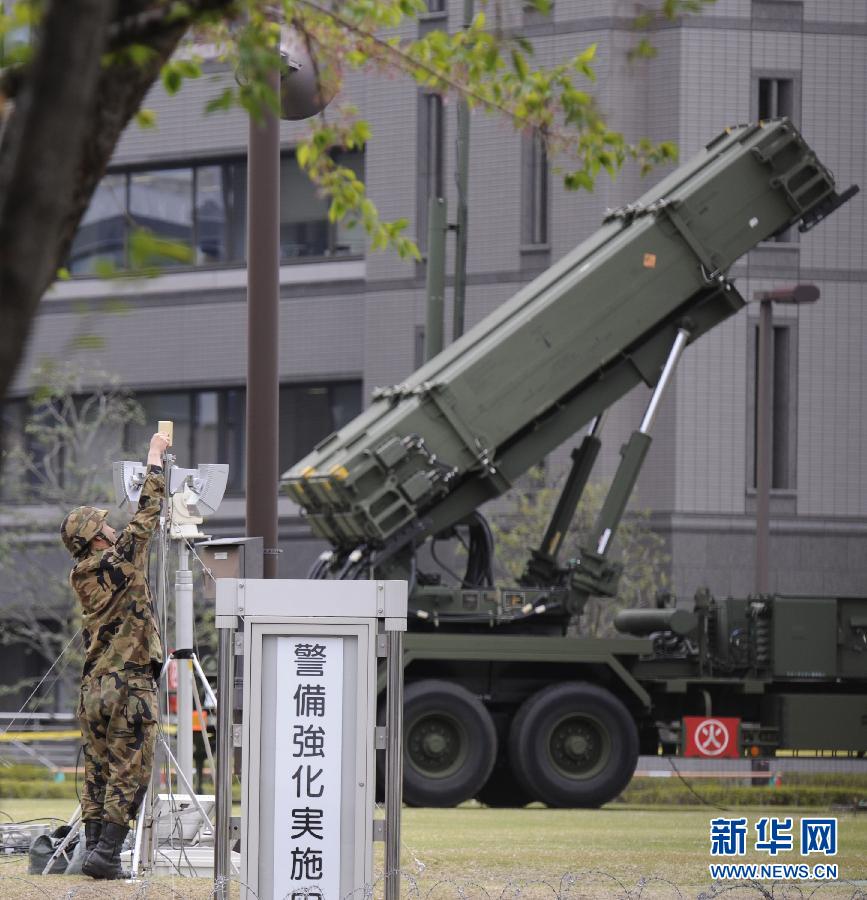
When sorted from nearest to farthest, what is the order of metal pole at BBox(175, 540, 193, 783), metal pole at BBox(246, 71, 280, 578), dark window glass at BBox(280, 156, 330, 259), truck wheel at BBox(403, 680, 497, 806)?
metal pole at BBox(175, 540, 193, 783) → metal pole at BBox(246, 71, 280, 578) → truck wheel at BBox(403, 680, 497, 806) → dark window glass at BBox(280, 156, 330, 259)

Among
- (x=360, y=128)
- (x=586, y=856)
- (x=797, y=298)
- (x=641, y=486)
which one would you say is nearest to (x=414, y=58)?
(x=360, y=128)

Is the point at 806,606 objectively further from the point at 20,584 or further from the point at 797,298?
the point at 20,584

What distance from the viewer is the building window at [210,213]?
34312 mm

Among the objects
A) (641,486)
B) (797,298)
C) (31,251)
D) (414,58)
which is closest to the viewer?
(31,251)

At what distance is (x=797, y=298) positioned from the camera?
2389 cm

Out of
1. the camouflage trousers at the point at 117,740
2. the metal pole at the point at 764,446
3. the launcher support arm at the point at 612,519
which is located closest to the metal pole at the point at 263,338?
the camouflage trousers at the point at 117,740

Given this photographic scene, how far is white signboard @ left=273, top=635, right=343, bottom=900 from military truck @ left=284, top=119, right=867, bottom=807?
30.4ft

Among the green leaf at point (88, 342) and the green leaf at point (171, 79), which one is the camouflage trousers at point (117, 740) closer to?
the green leaf at point (171, 79)

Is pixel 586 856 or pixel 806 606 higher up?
pixel 806 606

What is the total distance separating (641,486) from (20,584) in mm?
11330

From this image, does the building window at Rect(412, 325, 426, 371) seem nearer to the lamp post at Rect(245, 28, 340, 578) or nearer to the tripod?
the lamp post at Rect(245, 28, 340, 578)

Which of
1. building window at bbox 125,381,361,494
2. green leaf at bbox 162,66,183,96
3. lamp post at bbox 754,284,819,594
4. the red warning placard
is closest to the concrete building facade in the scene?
building window at bbox 125,381,361,494

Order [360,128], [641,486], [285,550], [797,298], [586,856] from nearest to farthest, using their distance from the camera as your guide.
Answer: [360,128], [586,856], [797,298], [641,486], [285,550]

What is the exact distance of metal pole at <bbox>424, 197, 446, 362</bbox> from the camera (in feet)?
64.2
